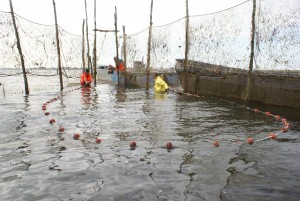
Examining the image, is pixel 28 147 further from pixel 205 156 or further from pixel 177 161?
pixel 205 156

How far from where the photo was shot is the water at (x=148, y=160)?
489 cm

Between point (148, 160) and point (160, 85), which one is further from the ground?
point (160, 85)

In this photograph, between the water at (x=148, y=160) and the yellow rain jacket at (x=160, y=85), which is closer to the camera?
the water at (x=148, y=160)

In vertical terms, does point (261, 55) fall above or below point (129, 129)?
above

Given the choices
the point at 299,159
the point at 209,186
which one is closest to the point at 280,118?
the point at 299,159

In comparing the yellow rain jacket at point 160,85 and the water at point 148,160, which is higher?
the yellow rain jacket at point 160,85

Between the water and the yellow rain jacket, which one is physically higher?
the yellow rain jacket

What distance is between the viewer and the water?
4895 millimetres

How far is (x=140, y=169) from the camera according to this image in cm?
592

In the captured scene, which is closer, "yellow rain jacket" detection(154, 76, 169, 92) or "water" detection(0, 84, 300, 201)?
"water" detection(0, 84, 300, 201)

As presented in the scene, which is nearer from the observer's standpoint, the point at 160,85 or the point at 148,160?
the point at 148,160

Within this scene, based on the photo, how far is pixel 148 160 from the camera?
21.2 feet

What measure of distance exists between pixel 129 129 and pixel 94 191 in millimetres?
4675

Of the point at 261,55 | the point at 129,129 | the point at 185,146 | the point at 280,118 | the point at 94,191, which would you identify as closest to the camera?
the point at 94,191
